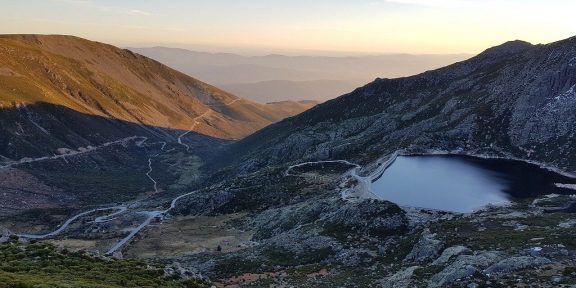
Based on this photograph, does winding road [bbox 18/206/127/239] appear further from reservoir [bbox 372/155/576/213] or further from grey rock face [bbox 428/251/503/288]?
grey rock face [bbox 428/251/503/288]

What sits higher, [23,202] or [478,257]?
[478,257]

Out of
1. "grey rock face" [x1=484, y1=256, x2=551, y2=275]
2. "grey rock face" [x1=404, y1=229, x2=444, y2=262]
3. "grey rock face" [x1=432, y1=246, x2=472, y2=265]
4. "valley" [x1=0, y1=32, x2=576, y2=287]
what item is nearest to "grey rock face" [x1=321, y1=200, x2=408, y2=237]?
"valley" [x1=0, y1=32, x2=576, y2=287]

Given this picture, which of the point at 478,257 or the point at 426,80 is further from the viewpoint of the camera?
the point at 426,80

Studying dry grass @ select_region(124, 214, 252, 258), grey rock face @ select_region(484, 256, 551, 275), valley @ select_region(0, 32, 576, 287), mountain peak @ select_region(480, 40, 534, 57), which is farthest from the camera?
mountain peak @ select_region(480, 40, 534, 57)

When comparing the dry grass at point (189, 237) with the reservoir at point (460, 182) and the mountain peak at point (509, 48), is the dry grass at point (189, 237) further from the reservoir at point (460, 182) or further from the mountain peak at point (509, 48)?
the mountain peak at point (509, 48)

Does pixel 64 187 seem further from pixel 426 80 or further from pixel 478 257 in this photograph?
pixel 478 257

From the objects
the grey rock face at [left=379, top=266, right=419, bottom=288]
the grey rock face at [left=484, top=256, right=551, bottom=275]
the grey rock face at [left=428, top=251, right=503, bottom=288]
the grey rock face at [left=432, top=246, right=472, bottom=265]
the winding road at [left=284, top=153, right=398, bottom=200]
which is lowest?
the winding road at [left=284, top=153, right=398, bottom=200]

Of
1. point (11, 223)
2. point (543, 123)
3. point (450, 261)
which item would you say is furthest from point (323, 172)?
point (11, 223)
